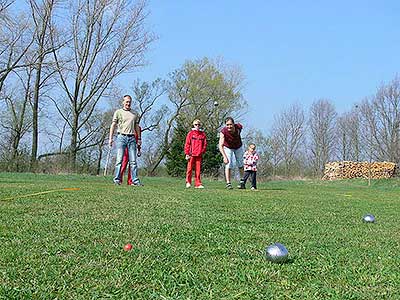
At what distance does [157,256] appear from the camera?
298cm

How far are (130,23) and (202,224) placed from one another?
2942cm

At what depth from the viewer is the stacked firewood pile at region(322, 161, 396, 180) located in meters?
A: 35.4

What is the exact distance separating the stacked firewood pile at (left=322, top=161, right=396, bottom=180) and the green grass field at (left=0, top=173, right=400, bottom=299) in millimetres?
31892

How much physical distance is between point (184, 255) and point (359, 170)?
116 ft

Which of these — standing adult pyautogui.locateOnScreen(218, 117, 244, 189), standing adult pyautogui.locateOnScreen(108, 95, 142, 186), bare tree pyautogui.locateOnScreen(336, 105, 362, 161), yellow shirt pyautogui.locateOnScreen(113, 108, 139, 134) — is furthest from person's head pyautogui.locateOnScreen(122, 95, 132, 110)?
bare tree pyautogui.locateOnScreen(336, 105, 362, 161)

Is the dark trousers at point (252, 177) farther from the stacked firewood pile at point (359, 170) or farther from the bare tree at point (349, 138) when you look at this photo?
the bare tree at point (349, 138)

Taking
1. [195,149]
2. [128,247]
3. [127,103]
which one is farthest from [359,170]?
[128,247]

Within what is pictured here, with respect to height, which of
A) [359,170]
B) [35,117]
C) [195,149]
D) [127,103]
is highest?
[35,117]

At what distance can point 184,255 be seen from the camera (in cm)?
304

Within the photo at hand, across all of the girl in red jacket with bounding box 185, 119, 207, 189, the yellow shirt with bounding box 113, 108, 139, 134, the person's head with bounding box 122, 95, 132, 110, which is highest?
the person's head with bounding box 122, 95, 132, 110

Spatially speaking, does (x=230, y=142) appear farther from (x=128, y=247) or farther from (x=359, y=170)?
(x=359, y=170)

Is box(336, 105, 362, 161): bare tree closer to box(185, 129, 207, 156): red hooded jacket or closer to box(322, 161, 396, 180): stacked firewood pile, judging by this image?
box(322, 161, 396, 180): stacked firewood pile

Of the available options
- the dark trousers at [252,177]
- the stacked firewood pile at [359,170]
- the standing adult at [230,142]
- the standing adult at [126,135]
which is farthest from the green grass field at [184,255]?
the stacked firewood pile at [359,170]

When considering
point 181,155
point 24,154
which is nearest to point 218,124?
point 181,155
